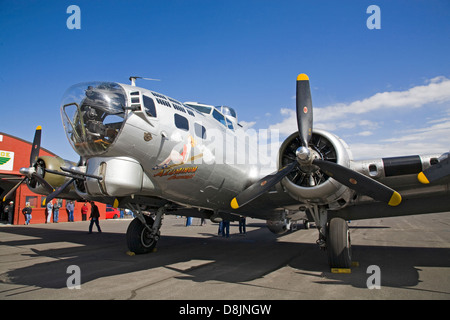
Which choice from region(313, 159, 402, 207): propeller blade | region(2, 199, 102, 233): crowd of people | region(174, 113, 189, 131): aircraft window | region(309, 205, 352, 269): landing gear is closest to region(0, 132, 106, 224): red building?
region(2, 199, 102, 233): crowd of people

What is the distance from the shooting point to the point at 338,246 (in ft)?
24.4

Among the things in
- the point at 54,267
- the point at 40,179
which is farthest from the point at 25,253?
the point at 54,267

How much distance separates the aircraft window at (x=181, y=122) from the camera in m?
7.42

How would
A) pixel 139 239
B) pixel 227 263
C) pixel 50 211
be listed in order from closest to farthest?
pixel 227 263 → pixel 139 239 → pixel 50 211

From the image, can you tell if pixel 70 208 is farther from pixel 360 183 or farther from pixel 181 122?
pixel 360 183

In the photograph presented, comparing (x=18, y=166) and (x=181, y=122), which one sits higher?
(x=18, y=166)

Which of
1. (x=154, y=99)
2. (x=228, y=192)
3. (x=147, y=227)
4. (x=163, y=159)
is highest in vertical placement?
(x=154, y=99)

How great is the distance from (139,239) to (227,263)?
11.0 ft

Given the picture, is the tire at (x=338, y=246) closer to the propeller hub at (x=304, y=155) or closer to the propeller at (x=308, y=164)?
the propeller at (x=308, y=164)

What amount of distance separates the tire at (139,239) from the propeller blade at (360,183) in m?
6.51

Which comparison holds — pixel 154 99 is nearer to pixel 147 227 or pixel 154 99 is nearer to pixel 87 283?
pixel 87 283

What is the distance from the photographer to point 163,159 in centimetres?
711

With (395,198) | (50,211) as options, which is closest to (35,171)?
(395,198)
